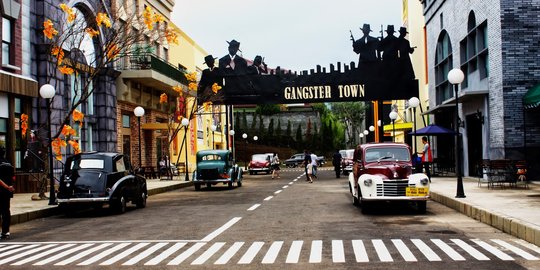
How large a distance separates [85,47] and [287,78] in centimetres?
1158

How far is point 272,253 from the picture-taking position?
28.7ft

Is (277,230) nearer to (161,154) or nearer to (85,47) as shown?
(85,47)

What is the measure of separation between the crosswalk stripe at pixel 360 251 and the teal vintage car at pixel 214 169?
16.2m

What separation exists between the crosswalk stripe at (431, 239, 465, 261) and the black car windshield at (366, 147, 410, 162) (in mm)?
5471

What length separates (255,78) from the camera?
114 feet

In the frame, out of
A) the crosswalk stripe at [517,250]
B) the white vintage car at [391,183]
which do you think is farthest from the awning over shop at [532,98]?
the crosswalk stripe at [517,250]

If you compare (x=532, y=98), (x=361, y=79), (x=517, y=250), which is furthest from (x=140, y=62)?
(x=517, y=250)

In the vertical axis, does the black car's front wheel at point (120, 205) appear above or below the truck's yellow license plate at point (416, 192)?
below

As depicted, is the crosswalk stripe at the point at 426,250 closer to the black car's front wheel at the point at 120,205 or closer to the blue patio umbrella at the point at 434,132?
the black car's front wheel at the point at 120,205

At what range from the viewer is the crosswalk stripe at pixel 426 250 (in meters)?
8.09

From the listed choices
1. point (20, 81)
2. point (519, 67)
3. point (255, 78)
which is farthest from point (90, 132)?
point (519, 67)

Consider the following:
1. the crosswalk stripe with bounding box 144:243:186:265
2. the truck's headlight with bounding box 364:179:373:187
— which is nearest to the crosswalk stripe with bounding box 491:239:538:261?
the truck's headlight with bounding box 364:179:373:187

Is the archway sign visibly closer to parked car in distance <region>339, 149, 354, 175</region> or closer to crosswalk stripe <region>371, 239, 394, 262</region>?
parked car in distance <region>339, 149, 354, 175</region>

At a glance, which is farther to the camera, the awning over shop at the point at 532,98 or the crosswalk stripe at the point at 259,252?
the awning over shop at the point at 532,98
